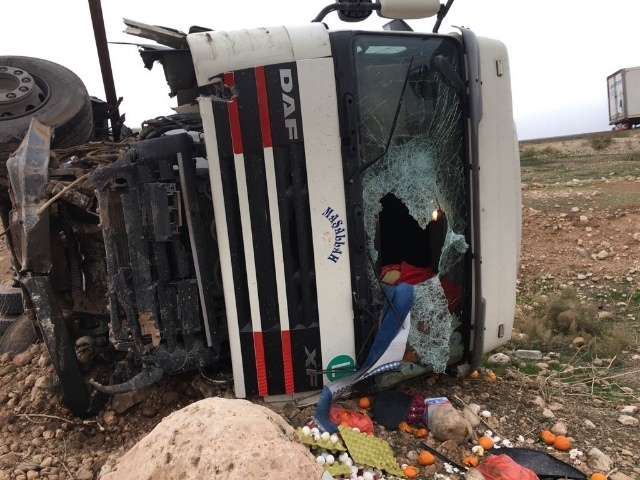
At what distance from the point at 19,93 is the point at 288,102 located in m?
1.79

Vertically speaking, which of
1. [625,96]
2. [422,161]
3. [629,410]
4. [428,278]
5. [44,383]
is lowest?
[629,410]

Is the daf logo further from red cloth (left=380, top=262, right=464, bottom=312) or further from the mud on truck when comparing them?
red cloth (left=380, top=262, right=464, bottom=312)

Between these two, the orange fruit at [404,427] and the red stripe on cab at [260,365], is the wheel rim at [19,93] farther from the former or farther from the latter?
the orange fruit at [404,427]

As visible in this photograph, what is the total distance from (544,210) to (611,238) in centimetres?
144

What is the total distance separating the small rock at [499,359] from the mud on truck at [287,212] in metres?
0.70

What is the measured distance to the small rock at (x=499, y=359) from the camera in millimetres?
3544

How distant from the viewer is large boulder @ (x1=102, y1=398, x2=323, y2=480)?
5.03ft

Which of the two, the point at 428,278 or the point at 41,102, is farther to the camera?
the point at 41,102

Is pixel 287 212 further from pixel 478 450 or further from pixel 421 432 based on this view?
pixel 478 450

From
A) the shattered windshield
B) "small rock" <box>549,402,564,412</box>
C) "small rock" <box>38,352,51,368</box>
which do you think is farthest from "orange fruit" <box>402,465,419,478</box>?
"small rock" <box>38,352,51,368</box>

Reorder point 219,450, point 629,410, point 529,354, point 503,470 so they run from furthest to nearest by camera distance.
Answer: point 529,354
point 629,410
point 503,470
point 219,450

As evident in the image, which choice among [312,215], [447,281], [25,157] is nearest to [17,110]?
[25,157]

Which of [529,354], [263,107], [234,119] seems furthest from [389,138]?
[529,354]

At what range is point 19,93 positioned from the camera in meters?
3.09
